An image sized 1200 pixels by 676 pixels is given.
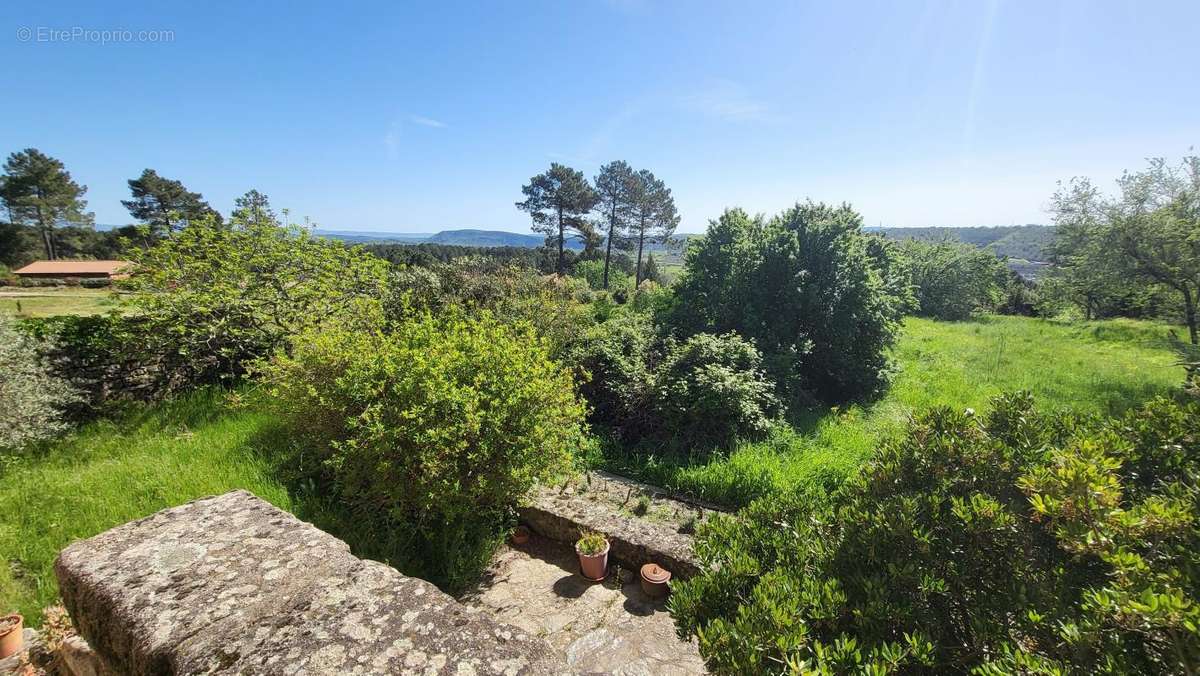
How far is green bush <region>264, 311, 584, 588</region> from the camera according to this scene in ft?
12.3

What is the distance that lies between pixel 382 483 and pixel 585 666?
212 centimetres

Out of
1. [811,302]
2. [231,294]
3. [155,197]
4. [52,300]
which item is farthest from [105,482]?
[155,197]

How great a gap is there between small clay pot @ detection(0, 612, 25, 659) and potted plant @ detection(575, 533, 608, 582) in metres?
3.73

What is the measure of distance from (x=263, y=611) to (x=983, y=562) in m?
2.87

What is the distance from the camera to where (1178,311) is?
13.3 meters

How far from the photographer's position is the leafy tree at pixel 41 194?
3288 centimetres

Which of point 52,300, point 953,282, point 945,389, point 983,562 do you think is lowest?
point 52,300

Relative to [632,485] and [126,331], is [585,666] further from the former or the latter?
[126,331]

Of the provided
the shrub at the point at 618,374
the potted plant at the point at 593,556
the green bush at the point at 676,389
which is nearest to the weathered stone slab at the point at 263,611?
the potted plant at the point at 593,556

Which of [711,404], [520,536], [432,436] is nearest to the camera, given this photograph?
[432,436]

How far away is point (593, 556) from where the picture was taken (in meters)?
3.95

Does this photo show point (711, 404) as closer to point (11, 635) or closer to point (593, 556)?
point (593, 556)

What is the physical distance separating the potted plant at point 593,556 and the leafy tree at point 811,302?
230 inches

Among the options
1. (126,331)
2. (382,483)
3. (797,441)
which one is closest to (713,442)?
(797,441)
